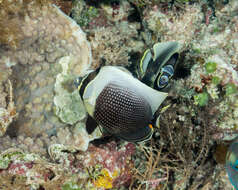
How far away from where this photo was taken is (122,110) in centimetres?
183

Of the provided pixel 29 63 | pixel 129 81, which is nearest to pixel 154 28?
pixel 129 81

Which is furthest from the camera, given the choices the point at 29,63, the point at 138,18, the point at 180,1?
the point at 138,18

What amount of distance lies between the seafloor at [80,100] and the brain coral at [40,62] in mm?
11

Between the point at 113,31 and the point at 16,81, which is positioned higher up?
the point at 113,31

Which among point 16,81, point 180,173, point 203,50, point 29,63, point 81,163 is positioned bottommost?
point 180,173

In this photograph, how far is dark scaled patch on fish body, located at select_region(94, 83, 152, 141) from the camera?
1808 millimetres

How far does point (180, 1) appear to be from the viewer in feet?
9.26

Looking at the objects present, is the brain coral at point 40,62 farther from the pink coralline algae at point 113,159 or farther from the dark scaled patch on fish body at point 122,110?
the dark scaled patch on fish body at point 122,110

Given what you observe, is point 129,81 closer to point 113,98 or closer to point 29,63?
point 113,98

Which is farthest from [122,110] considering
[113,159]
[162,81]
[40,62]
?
[40,62]

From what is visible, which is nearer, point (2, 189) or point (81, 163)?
point (2, 189)

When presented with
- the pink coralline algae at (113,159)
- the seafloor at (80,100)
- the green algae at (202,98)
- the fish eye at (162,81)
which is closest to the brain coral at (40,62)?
the seafloor at (80,100)

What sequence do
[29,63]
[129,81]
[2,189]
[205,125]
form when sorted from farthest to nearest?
1. [205,125]
2. [29,63]
3. [2,189]
4. [129,81]

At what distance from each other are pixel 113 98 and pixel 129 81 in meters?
0.22
